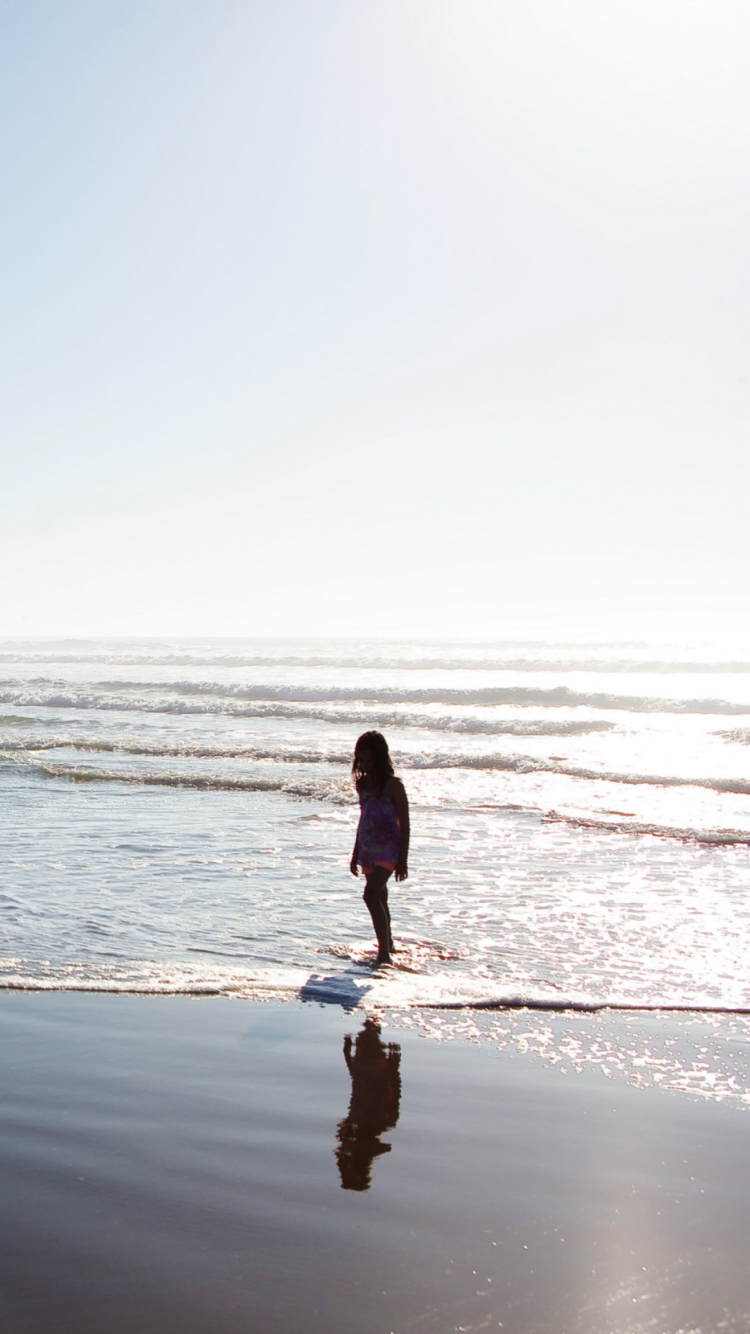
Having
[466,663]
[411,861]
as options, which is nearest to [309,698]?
[466,663]

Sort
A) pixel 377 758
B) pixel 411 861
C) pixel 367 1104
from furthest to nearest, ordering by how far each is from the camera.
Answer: pixel 411 861
pixel 377 758
pixel 367 1104

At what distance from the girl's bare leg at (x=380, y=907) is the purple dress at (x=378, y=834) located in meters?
0.09

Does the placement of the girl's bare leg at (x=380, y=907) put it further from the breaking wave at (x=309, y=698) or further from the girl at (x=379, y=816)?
the breaking wave at (x=309, y=698)

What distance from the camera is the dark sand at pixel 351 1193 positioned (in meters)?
3.24

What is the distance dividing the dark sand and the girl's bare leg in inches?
72.9

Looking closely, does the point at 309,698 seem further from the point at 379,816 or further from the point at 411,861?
the point at 379,816

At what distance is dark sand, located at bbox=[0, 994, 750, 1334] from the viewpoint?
3236 millimetres

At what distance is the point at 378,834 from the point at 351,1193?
4.21 metres

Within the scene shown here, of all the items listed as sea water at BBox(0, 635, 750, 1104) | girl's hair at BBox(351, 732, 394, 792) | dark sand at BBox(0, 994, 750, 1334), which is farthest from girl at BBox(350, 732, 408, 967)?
dark sand at BBox(0, 994, 750, 1334)

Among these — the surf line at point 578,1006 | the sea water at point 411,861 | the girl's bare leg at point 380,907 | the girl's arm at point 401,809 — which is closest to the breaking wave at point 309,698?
the sea water at point 411,861

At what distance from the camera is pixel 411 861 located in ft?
36.7

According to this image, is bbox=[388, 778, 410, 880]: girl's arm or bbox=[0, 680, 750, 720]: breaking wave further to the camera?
bbox=[0, 680, 750, 720]: breaking wave

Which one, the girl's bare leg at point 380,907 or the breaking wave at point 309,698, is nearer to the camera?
the girl's bare leg at point 380,907

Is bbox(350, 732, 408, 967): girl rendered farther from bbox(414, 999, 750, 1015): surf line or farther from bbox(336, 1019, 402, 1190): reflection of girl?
bbox(336, 1019, 402, 1190): reflection of girl
